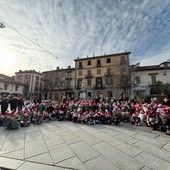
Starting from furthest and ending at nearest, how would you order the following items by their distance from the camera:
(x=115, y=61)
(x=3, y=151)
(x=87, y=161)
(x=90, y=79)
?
(x=90, y=79)
(x=115, y=61)
(x=3, y=151)
(x=87, y=161)

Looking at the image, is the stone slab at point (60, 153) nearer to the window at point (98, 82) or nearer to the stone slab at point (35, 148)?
the stone slab at point (35, 148)

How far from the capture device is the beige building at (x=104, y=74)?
2681 centimetres

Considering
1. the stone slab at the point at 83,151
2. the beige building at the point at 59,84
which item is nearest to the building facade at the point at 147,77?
the beige building at the point at 59,84

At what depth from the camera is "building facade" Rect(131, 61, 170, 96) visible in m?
25.6

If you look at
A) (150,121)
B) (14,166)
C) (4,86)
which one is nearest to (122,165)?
(14,166)

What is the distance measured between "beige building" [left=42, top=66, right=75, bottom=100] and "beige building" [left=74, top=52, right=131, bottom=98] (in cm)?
236

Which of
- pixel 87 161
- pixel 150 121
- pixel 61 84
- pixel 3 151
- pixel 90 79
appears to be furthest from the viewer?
pixel 61 84

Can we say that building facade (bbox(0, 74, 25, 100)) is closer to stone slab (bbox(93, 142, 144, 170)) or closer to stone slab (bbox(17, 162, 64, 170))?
stone slab (bbox(17, 162, 64, 170))

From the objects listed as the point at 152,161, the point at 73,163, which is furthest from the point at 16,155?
the point at 152,161

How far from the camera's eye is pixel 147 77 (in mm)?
26641

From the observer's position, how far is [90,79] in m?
31.0

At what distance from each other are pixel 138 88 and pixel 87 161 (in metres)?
27.2

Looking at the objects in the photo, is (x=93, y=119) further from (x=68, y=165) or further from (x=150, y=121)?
(x=68, y=165)

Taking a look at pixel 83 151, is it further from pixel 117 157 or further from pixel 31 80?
pixel 31 80
